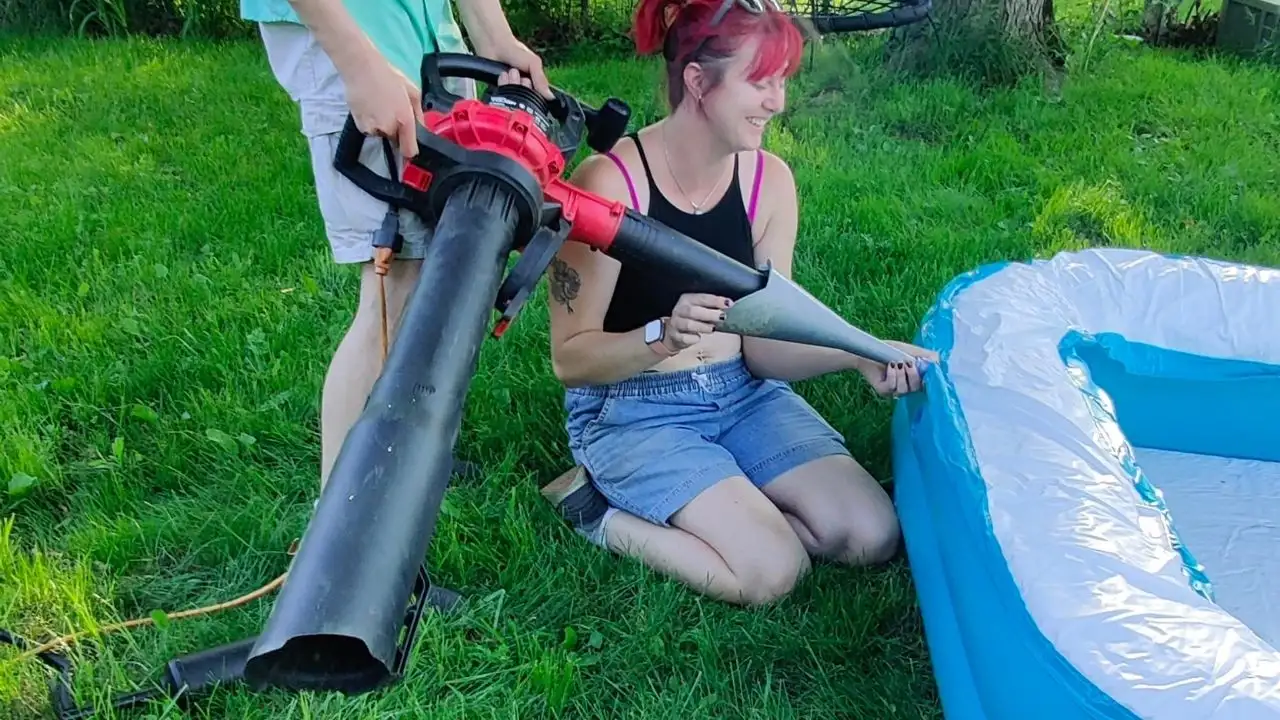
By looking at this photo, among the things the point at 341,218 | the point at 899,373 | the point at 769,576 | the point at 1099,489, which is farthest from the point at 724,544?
the point at 341,218

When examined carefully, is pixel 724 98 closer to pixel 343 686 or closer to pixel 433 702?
pixel 433 702

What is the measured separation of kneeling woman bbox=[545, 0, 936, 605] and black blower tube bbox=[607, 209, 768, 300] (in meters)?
0.22

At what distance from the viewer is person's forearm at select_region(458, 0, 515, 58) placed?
2098 mm

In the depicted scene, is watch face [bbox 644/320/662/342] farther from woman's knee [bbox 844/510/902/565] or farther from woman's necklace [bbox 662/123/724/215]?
woman's knee [bbox 844/510/902/565]

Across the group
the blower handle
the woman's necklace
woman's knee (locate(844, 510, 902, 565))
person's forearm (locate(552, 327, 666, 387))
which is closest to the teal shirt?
the blower handle

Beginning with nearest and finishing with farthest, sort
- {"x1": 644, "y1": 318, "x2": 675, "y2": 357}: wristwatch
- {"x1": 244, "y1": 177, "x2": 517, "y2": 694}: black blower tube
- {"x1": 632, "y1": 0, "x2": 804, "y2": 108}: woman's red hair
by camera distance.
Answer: {"x1": 244, "y1": 177, "x2": 517, "y2": 694}: black blower tube → {"x1": 644, "y1": 318, "x2": 675, "y2": 357}: wristwatch → {"x1": 632, "y1": 0, "x2": 804, "y2": 108}: woman's red hair

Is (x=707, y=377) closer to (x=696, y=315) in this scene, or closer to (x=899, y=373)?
(x=899, y=373)

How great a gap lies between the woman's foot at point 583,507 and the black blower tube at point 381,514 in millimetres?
1104

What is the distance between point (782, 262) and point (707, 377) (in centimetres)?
29

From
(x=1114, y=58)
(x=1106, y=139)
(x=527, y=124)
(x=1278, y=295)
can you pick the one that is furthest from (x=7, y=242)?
(x=1114, y=58)

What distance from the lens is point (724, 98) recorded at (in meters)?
2.02

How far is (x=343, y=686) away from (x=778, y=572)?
4.11ft

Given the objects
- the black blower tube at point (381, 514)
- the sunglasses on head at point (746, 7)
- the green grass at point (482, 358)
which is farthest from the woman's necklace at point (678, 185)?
the black blower tube at point (381, 514)

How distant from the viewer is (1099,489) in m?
1.68
